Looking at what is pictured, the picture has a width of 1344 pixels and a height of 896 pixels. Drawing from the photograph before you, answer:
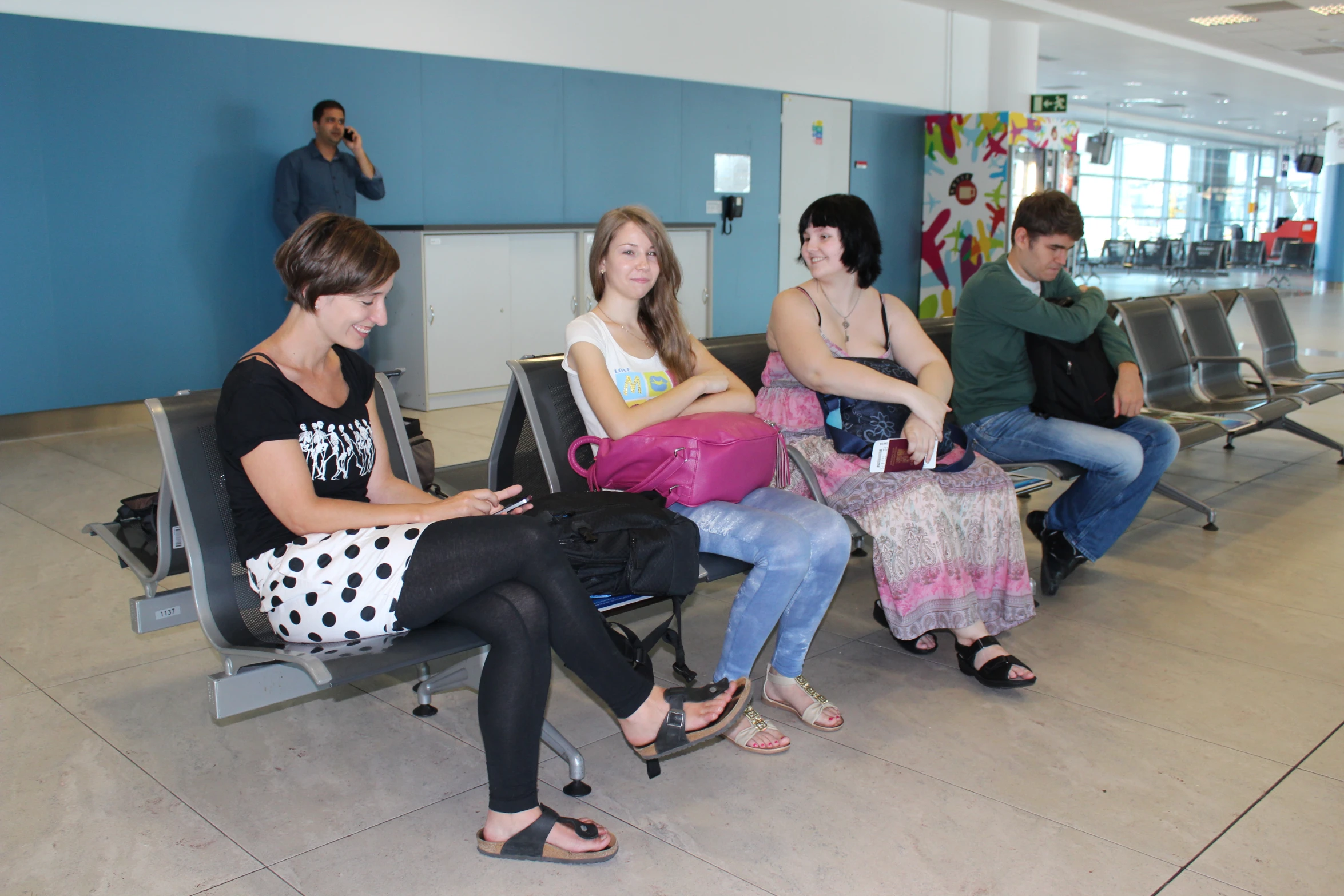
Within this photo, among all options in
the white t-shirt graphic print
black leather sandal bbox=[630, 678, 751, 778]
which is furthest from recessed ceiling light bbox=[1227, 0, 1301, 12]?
black leather sandal bbox=[630, 678, 751, 778]

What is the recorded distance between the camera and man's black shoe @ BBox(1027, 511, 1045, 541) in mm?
3678

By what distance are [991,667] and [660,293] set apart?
125 centimetres

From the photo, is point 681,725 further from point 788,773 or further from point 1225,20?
point 1225,20

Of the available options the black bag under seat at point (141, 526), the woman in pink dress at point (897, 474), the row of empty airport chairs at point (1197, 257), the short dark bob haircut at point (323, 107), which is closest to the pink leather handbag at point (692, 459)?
the woman in pink dress at point (897, 474)

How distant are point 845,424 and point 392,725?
4.52ft

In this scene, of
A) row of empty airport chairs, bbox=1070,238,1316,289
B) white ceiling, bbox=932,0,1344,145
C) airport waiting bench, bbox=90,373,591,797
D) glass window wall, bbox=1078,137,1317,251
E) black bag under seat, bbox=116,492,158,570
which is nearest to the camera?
airport waiting bench, bbox=90,373,591,797

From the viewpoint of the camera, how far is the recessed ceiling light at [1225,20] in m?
11.6

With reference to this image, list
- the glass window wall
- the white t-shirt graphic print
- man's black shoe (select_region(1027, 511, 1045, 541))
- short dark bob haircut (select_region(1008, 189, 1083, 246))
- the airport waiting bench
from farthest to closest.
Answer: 1. the glass window wall
2. man's black shoe (select_region(1027, 511, 1045, 541))
3. short dark bob haircut (select_region(1008, 189, 1083, 246))
4. the white t-shirt graphic print
5. the airport waiting bench

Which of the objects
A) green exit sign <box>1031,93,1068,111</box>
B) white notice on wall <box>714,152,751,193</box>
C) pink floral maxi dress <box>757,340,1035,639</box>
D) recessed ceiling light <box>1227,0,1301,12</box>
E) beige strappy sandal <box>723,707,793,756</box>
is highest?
recessed ceiling light <box>1227,0,1301,12</box>

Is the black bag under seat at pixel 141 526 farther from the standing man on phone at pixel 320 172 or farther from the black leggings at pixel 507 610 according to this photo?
the standing man on phone at pixel 320 172

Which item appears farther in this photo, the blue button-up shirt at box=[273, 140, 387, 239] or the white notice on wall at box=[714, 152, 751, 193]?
the white notice on wall at box=[714, 152, 751, 193]

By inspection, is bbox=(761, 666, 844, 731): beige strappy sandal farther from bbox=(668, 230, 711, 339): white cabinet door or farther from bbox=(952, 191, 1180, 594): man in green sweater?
bbox=(668, 230, 711, 339): white cabinet door

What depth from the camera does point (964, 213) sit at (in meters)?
10.5

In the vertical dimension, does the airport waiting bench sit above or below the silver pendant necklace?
below
